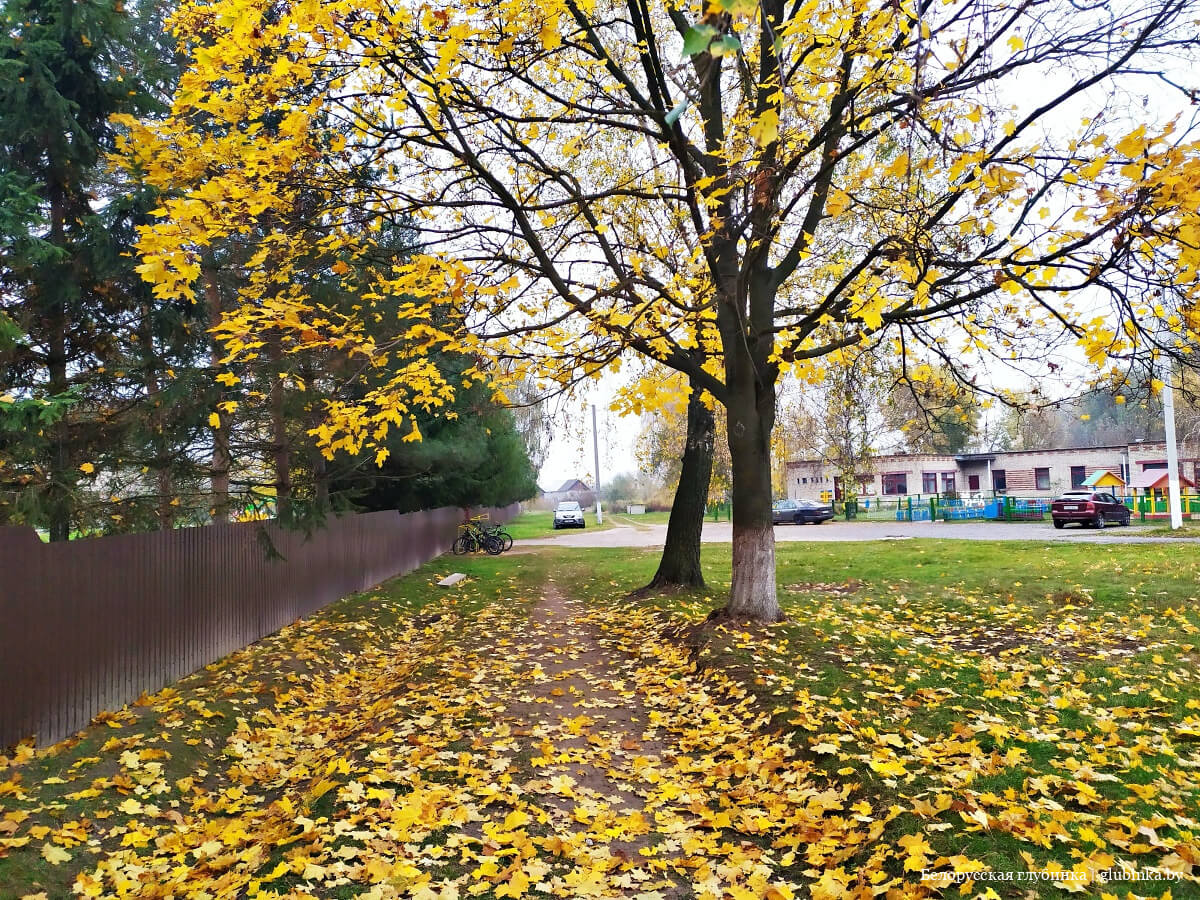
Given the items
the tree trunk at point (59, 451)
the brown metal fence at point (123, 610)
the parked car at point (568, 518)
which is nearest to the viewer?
the brown metal fence at point (123, 610)

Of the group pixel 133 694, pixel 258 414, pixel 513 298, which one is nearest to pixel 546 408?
pixel 513 298

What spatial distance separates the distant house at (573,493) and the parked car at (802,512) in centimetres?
5336

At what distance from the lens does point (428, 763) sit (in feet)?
16.3

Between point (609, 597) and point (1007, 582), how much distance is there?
21.2 ft

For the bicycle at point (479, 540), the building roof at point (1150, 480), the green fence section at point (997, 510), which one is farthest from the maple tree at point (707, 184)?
the building roof at point (1150, 480)

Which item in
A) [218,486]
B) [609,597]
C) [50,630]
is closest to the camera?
[50,630]

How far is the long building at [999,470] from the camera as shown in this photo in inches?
1667

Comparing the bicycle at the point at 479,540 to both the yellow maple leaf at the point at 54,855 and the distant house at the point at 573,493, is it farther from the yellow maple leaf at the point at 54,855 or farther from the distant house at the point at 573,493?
the distant house at the point at 573,493

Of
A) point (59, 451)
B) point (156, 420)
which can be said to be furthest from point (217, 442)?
point (59, 451)

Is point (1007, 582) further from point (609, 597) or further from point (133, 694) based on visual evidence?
point (133, 694)

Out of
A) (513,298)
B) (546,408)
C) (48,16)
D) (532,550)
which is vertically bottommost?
(532,550)

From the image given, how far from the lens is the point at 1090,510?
1051 inches

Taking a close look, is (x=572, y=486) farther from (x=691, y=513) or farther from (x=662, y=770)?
(x=662, y=770)

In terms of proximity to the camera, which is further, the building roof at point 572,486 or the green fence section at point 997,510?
the building roof at point 572,486
